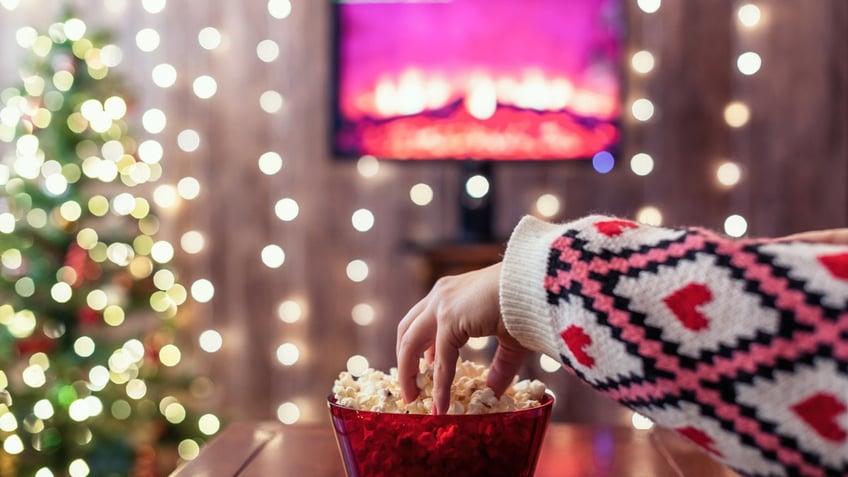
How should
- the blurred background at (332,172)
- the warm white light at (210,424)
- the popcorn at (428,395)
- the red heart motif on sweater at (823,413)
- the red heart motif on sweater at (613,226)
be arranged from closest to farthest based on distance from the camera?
the red heart motif on sweater at (823,413) → the red heart motif on sweater at (613,226) → the popcorn at (428,395) → the warm white light at (210,424) → the blurred background at (332,172)

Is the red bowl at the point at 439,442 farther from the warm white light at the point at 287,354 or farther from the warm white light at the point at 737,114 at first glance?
the warm white light at the point at 737,114

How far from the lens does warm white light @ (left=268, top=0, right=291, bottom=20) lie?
2.86 metres

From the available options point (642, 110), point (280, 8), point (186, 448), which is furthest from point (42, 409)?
point (642, 110)

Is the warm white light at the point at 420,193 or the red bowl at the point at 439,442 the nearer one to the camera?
the red bowl at the point at 439,442

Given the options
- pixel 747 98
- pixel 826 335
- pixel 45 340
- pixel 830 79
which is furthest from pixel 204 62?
pixel 826 335

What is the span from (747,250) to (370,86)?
214 centimetres

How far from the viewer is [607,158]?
8.72 feet

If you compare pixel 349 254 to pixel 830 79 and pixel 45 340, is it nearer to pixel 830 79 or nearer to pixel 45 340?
pixel 45 340

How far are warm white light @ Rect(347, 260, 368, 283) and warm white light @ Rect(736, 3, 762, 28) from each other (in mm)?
1419

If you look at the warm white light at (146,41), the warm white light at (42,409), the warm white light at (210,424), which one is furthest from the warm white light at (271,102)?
the warm white light at (42,409)

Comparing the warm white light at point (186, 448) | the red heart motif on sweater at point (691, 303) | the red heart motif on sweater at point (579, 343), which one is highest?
the red heart motif on sweater at point (691, 303)

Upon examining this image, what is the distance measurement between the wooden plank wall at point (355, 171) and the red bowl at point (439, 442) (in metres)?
2.06

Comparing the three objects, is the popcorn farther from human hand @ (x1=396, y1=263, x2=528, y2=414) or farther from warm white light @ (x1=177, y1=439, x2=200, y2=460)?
warm white light @ (x1=177, y1=439, x2=200, y2=460)

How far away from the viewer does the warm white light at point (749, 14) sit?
2.80 metres
